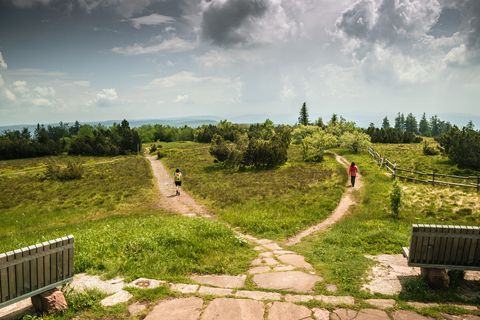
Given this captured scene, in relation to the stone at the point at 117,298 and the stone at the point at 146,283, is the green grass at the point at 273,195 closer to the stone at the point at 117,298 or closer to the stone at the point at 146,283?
the stone at the point at 146,283

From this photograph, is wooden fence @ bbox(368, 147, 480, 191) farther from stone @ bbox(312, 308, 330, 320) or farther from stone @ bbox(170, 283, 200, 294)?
stone @ bbox(170, 283, 200, 294)

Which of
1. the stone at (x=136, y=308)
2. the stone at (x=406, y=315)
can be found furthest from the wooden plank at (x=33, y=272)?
the stone at (x=406, y=315)

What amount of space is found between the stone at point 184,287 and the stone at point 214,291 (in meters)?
0.15

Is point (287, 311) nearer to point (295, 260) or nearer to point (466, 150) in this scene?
point (295, 260)

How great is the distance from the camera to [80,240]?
10438 mm

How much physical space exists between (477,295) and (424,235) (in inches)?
59.1

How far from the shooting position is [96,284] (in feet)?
24.4

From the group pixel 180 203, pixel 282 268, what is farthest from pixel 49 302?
pixel 180 203

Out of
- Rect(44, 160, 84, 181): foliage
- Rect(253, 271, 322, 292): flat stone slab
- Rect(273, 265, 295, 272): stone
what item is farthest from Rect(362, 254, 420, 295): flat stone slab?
Rect(44, 160, 84, 181): foliage

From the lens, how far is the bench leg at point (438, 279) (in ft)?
23.5

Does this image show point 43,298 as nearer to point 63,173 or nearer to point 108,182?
point 108,182

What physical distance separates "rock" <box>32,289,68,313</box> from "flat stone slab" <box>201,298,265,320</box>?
280 cm

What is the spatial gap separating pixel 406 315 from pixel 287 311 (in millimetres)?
2175

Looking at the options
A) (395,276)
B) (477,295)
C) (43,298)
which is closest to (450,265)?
(477,295)
